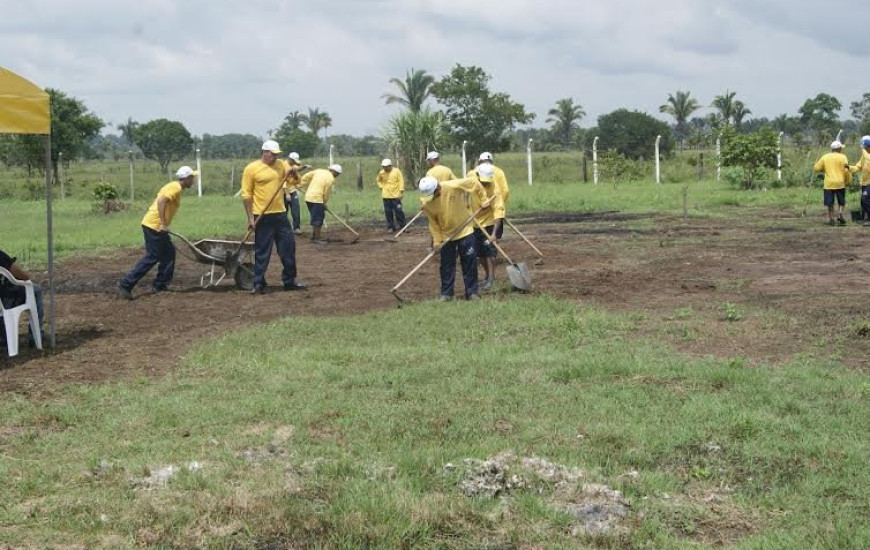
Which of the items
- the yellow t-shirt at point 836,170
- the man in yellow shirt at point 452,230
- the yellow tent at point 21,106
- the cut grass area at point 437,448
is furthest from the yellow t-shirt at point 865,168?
the yellow tent at point 21,106

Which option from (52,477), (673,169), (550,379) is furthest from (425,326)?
(673,169)

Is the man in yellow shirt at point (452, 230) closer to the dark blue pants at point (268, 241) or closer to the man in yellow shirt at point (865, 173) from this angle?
the dark blue pants at point (268, 241)

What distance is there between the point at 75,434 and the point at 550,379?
133 inches

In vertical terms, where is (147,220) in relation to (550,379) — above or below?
above

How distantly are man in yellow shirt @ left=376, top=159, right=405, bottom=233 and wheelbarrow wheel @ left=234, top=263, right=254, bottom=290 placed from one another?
26.3ft

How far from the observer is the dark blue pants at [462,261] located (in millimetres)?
11938

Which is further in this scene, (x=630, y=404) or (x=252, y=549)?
(x=630, y=404)

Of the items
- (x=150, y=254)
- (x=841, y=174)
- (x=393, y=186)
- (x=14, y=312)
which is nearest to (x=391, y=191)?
(x=393, y=186)

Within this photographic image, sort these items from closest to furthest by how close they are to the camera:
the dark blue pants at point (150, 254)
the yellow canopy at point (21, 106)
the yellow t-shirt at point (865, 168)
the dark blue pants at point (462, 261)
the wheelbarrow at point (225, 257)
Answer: the yellow canopy at point (21, 106) → the dark blue pants at point (462, 261) → the dark blue pants at point (150, 254) → the wheelbarrow at point (225, 257) → the yellow t-shirt at point (865, 168)

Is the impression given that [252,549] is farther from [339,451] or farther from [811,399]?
[811,399]

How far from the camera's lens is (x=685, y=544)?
4664 millimetres

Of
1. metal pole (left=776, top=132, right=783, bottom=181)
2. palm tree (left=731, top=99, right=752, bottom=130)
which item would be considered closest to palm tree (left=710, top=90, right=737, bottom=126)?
palm tree (left=731, top=99, right=752, bottom=130)

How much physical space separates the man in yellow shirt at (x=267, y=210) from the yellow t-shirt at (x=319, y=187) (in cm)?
681

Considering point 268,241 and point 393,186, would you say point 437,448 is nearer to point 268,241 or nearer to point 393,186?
point 268,241
